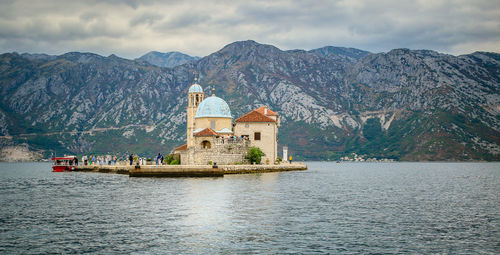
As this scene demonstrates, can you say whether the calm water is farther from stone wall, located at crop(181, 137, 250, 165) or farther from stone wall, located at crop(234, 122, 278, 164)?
stone wall, located at crop(234, 122, 278, 164)

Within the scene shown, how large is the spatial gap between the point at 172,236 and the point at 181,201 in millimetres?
15335

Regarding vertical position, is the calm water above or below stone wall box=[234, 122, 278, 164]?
below

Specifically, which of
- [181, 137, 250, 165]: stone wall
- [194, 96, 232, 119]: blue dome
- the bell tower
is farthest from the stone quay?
the bell tower

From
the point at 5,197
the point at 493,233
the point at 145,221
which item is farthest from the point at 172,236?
the point at 5,197

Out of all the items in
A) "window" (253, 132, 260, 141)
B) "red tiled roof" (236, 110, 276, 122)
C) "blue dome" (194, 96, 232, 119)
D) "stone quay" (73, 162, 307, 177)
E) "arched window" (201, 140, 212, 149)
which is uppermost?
"blue dome" (194, 96, 232, 119)

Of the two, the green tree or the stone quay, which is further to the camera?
the green tree

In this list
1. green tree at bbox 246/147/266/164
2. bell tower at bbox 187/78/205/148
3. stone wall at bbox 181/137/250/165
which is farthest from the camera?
bell tower at bbox 187/78/205/148

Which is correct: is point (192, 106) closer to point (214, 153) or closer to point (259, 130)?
point (259, 130)

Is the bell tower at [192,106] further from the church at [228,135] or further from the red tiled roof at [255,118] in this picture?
the red tiled roof at [255,118]

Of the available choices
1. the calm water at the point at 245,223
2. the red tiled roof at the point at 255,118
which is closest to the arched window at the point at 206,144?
the red tiled roof at the point at 255,118

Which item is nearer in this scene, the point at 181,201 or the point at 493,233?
the point at 493,233

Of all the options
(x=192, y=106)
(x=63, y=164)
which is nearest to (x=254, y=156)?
(x=192, y=106)

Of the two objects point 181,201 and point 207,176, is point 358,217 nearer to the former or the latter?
point 181,201

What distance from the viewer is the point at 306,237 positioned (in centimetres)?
2667
